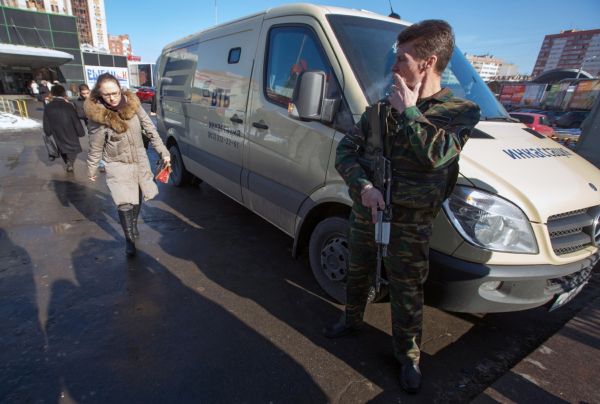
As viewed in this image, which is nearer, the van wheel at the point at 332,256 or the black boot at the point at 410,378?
the black boot at the point at 410,378

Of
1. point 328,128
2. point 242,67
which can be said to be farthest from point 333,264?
point 242,67

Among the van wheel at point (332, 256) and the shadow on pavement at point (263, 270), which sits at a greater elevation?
the van wheel at point (332, 256)

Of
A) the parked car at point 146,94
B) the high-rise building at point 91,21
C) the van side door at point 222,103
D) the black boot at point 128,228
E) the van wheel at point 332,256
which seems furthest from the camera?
the high-rise building at point 91,21

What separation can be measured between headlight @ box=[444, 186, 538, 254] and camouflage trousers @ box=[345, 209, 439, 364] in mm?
289

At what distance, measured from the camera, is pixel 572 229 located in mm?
2121

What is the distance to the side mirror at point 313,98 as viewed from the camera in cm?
229

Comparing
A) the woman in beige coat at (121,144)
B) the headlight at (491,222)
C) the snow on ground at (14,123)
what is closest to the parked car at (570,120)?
the headlight at (491,222)

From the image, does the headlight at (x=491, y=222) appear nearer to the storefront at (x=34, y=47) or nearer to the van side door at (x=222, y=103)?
the van side door at (x=222, y=103)

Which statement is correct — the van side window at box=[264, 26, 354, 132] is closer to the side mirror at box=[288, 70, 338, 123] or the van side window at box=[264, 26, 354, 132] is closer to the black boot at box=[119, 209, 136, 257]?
the side mirror at box=[288, 70, 338, 123]

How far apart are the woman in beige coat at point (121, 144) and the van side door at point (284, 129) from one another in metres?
1.05

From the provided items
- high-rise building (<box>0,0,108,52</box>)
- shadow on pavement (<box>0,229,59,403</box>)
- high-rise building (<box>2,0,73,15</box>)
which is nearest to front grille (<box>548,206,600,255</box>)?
shadow on pavement (<box>0,229,59,403</box>)

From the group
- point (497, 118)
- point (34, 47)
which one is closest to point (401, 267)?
point (497, 118)

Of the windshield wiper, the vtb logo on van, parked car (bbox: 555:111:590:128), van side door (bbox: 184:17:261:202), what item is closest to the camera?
the vtb logo on van

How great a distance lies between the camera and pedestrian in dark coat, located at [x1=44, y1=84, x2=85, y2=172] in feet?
20.0
